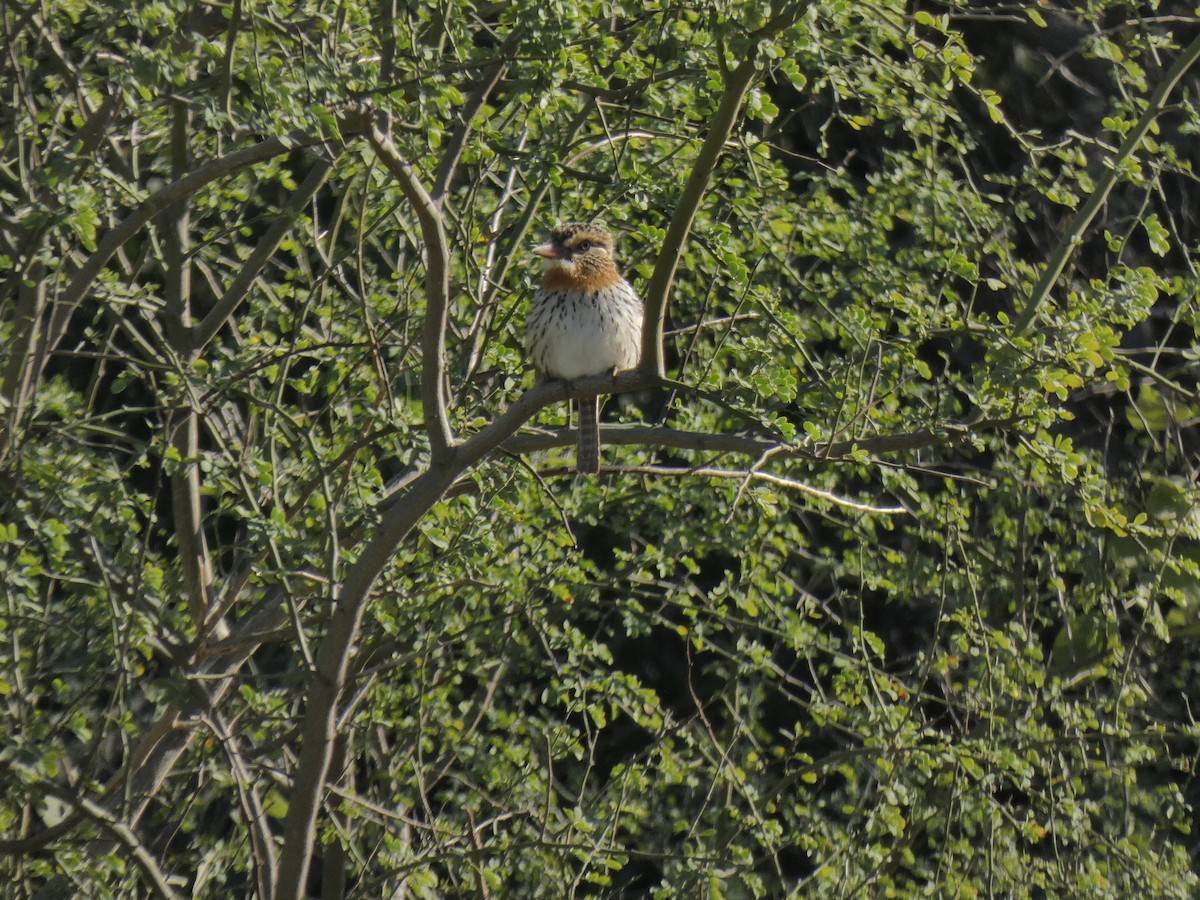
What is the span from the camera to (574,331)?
20.5 feet

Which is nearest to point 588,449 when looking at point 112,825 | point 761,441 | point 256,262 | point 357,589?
point 761,441

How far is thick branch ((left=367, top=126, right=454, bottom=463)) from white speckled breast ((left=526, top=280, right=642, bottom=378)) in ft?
5.22

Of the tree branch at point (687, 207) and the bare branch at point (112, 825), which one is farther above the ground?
the tree branch at point (687, 207)

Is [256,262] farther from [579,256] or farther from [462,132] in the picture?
[579,256]

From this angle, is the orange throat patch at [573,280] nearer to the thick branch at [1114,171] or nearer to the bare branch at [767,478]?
the bare branch at [767,478]

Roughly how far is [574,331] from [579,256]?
0.33 metres

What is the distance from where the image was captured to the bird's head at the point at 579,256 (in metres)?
5.92

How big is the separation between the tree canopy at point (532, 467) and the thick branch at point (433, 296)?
0.04ft

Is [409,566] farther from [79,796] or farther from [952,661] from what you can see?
[952,661]

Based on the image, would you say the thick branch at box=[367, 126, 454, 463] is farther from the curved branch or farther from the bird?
the bird

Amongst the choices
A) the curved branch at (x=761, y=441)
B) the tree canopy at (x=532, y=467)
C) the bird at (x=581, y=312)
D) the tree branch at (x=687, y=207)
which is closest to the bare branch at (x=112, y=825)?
the tree canopy at (x=532, y=467)

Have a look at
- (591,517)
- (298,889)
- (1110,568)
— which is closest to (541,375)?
(591,517)

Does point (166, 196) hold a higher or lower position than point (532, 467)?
higher

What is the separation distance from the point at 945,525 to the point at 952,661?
653 mm
